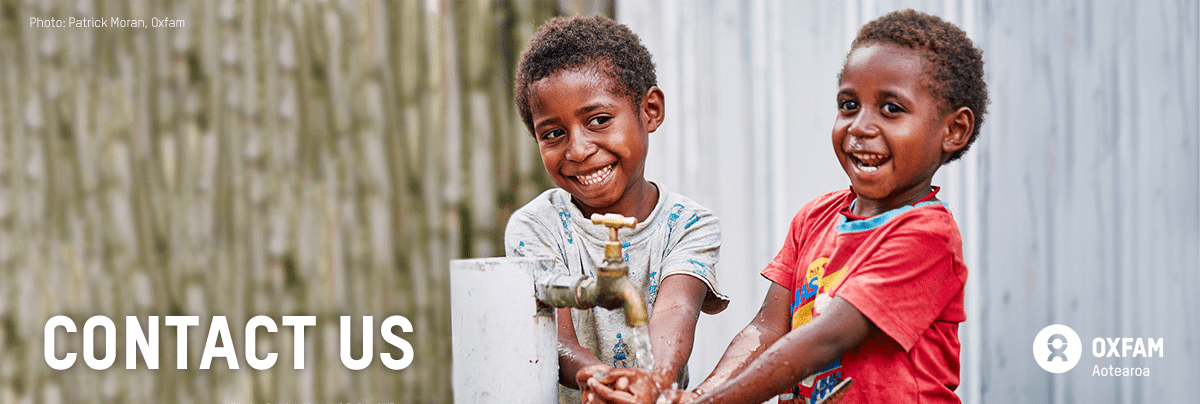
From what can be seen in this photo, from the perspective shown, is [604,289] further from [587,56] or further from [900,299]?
[587,56]

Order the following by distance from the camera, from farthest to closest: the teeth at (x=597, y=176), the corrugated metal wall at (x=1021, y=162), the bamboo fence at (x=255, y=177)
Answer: the bamboo fence at (x=255, y=177), the corrugated metal wall at (x=1021, y=162), the teeth at (x=597, y=176)

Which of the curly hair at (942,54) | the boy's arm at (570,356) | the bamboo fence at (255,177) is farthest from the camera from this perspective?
the bamboo fence at (255,177)

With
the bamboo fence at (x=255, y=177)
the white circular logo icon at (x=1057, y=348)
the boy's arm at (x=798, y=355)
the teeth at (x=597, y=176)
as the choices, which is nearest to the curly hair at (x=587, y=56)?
the teeth at (x=597, y=176)

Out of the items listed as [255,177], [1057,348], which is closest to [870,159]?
[1057,348]

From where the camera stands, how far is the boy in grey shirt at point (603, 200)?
56.2 inches

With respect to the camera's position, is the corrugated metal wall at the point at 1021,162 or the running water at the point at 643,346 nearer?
the running water at the point at 643,346

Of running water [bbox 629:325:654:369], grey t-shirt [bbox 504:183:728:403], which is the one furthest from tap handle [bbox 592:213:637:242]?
grey t-shirt [bbox 504:183:728:403]

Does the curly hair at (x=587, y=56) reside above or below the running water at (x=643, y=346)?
above

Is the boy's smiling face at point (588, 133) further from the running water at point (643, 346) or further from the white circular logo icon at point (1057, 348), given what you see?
the white circular logo icon at point (1057, 348)

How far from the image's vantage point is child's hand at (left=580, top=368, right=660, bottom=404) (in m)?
1.12

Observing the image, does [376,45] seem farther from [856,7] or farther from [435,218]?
[856,7]

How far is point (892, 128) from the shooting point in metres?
1.21

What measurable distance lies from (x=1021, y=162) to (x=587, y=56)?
4.58 feet

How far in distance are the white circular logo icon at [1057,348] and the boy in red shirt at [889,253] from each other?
43.6 inches
